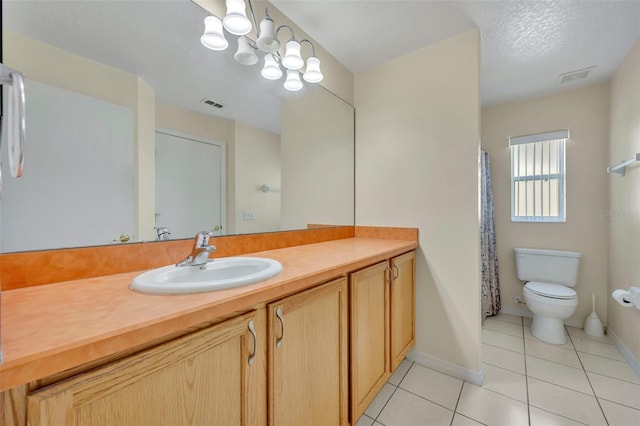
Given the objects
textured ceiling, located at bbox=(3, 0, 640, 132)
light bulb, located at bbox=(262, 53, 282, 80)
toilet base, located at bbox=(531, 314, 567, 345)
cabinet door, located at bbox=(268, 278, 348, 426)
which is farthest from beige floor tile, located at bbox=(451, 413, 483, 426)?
light bulb, located at bbox=(262, 53, 282, 80)

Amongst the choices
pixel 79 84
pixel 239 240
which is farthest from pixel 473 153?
pixel 79 84

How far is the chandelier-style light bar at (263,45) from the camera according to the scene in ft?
3.99

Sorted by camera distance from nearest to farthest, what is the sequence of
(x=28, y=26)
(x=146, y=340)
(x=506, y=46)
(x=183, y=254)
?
(x=146, y=340) → (x=28, y=26) → (x=183, y=254) → (x=506, y=46)

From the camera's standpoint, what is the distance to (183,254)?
3.74 feet

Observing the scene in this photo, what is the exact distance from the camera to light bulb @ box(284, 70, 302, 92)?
170 centimetres

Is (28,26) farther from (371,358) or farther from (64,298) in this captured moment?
(371,358)

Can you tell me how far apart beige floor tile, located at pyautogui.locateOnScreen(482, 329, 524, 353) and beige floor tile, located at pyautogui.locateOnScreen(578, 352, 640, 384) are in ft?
1.21

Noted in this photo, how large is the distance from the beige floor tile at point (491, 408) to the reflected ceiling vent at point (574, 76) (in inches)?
101

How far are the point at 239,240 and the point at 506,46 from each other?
2.28m

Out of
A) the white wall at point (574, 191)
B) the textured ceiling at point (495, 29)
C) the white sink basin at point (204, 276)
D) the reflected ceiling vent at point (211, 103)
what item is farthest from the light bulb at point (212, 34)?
the white wall at point (574, 191)

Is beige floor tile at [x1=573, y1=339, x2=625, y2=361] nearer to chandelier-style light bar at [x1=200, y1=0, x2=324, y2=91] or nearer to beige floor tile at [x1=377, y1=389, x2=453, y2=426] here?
beige floor tile at [x1=377, y1=389, x2=453, y2=426]

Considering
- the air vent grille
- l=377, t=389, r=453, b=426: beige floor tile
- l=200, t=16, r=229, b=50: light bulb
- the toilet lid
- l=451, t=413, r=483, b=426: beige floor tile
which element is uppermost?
the air vent grille

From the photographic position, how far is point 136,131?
3.50ft

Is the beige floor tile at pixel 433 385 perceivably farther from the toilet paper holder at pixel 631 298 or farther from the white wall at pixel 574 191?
the white wall at pixel 574 191
